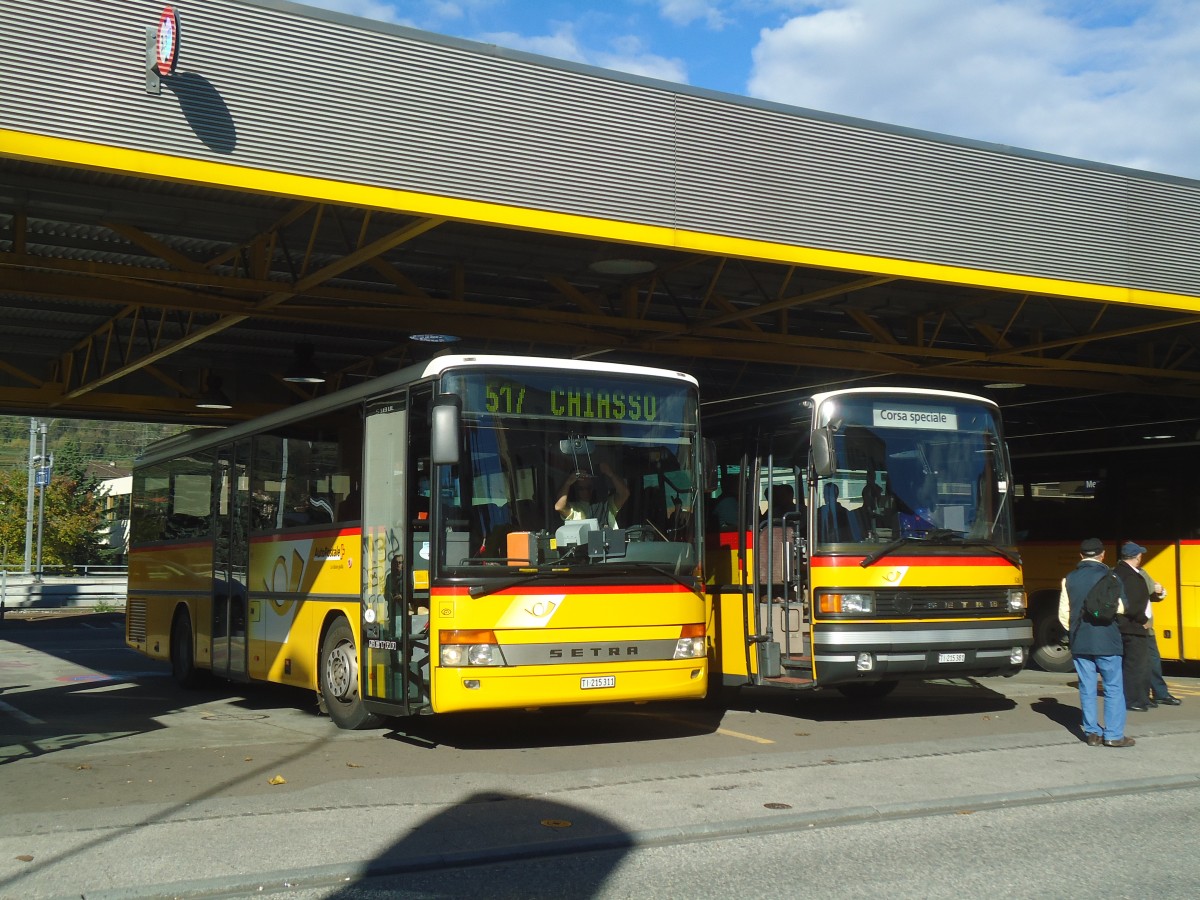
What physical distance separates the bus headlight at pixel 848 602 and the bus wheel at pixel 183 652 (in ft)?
27.1

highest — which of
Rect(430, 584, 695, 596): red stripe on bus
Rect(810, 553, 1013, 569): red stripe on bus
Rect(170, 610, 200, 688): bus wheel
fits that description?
Rect(810, 553, 1013, 569): red stripe on bus

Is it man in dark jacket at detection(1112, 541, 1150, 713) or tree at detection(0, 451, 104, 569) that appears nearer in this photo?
man in dark jacket at detection(1112, 541, 1150, 713)

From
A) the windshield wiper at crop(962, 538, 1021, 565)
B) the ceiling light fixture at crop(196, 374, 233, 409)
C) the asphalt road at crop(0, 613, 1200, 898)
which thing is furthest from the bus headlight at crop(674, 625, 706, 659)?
the ceiling light fixture at crop(196, 374, 233, 409)

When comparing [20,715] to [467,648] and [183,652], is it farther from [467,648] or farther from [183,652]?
[467,648]

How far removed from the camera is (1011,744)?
35.4ft

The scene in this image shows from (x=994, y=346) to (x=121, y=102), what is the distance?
13.5m

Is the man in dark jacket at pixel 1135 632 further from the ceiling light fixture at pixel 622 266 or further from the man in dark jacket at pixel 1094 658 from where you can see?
the ceiling light fixture at pixel 622 266

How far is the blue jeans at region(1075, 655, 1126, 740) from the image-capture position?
10.5 meters

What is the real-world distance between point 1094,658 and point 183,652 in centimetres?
1103

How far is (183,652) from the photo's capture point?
53.6 ft

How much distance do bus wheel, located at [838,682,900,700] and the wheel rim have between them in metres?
5.74

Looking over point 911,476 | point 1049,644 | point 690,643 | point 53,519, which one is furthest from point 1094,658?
point 53,519

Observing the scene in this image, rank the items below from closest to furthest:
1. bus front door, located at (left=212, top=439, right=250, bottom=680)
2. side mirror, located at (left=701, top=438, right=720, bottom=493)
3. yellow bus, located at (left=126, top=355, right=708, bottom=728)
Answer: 1. yellow bus, located at (left=126, top=355, right=708, bottom=728)
2. side mirror, located at (left=701, top=438, right=720, bottom=493)
3. bus front door, located at (left=212, top=439, right=250, bottom=680)

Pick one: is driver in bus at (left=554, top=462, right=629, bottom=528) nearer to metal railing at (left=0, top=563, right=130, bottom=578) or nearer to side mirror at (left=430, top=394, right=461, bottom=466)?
side mirror at (left=430, top=394, right=461, bottom=466)
